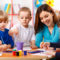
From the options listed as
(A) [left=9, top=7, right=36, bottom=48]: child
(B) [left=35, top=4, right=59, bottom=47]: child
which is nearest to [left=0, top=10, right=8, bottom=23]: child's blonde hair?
(A) [left=9, top=7, right=36, bottom=48]: child

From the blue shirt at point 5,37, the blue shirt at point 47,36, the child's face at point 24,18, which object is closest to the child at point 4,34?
the blue shirt at point 5,37

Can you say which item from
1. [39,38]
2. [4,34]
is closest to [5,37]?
[4,34]

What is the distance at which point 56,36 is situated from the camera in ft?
4.17

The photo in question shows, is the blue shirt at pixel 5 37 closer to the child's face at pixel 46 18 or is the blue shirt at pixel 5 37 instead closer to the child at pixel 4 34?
the child at pixel 4 34

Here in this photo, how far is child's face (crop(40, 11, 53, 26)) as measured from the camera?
4.13 feet

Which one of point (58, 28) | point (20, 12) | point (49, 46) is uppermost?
point (20, 12)

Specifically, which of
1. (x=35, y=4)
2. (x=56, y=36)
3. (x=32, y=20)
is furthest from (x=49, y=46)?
(x=35, y=4)

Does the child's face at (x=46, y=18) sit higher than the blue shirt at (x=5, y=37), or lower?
higher

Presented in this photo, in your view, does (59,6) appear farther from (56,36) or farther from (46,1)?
(56,36)

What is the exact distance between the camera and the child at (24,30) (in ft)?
4.10

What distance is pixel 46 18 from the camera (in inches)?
49.6

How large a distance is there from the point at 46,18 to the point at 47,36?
167 mm

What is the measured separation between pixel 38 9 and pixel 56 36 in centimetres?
30

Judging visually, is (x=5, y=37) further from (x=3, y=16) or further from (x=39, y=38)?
(x=39, y=38)
